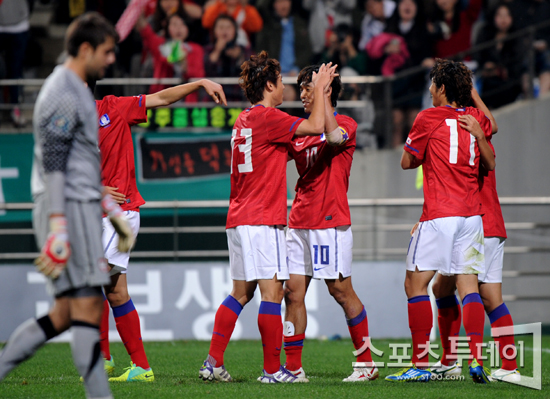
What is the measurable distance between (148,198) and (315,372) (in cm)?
568

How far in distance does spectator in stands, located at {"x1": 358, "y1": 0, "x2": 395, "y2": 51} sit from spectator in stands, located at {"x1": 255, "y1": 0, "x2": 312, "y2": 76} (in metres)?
1.04

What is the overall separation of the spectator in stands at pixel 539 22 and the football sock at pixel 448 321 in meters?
7.34

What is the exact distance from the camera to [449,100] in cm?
532

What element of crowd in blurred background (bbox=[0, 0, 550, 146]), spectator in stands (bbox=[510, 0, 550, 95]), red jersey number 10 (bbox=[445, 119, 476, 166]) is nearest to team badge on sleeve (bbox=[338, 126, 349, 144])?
red jersey number 10 (bbox=[445, 119, 476, 166])

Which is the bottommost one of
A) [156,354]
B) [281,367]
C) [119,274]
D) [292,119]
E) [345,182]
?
[156,354]

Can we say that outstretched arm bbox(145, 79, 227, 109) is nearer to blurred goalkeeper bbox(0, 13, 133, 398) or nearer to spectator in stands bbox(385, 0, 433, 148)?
blurred goalkeeper bbox(0, 13, 133, 398)

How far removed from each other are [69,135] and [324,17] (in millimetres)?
10260

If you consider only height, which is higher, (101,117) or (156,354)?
(101,117)

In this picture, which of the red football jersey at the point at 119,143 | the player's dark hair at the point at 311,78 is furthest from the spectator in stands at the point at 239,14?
the red football jersey at the point at 119,143

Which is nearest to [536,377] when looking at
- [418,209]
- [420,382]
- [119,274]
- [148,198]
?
[420,382]

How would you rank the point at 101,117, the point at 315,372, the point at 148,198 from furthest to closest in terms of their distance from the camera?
the point at 148,198 < the point at 315,372 < the point at 101,117

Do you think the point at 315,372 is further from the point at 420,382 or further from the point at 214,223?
the point at 214,223

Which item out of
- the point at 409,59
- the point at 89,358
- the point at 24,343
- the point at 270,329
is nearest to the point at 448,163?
the point at 270,329

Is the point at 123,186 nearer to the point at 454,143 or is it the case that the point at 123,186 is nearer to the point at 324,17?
the point at 454,143
